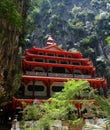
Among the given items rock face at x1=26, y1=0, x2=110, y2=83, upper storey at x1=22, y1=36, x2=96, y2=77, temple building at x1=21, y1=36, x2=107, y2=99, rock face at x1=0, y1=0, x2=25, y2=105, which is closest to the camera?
rock face at x1=0, y1=0, x2=25, y2=105

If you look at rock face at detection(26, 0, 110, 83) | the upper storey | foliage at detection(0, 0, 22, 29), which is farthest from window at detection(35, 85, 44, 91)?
foliage at detection(0, 0, 22, 29)

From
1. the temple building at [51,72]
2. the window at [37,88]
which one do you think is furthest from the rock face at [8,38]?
the window at [37,88]

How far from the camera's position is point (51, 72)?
1057 inches

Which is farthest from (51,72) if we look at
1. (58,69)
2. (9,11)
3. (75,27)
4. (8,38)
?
(75,27)

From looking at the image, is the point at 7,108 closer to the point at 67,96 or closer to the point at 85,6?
the point at 67,96

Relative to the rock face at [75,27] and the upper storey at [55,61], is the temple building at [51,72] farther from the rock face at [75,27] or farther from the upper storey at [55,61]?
the rock face at [75,27]

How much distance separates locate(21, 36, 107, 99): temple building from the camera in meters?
23.5

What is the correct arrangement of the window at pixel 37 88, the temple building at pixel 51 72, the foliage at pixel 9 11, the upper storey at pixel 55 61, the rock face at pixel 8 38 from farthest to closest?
the upper storey at pixel 55 61, the window at pixel 37 88, the temple building at pixel 51 72, the rock face at pixel 8 38, the foliage at pixel 9 11

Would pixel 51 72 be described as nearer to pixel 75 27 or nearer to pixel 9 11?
pixel 9 11

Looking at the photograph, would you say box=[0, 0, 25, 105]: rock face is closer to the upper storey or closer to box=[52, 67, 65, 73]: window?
the upper storey

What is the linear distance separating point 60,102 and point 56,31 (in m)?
29.0

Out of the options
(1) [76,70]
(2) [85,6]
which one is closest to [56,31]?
(2) [85,6]

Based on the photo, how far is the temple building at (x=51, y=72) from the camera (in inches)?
923

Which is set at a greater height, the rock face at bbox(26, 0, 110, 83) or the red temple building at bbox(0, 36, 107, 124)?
the rock face at bbox(26, 0, 110, 83)
